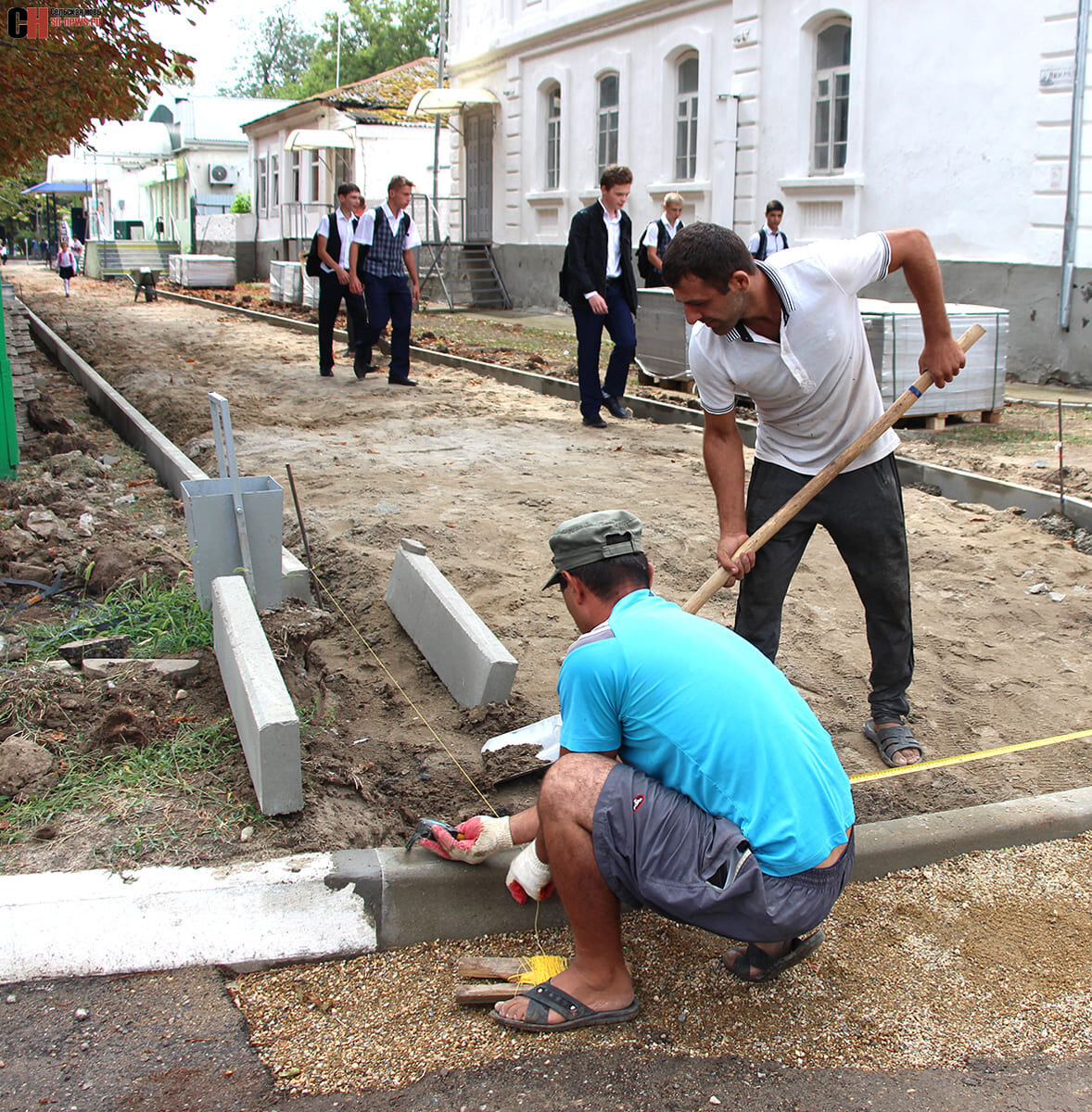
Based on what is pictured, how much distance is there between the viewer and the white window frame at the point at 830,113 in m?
15.9

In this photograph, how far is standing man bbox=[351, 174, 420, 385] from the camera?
37.0ft

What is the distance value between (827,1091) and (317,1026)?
1176 mm

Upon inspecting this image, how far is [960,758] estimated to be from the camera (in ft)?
13.0

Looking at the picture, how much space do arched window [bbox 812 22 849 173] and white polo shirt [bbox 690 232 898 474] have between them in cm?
1319

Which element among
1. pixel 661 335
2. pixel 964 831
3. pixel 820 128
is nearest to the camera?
pixel 964 831

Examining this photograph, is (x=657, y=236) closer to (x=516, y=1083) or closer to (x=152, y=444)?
(x=152, y=444)

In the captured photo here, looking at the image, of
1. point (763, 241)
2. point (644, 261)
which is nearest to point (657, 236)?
point (644, 261)

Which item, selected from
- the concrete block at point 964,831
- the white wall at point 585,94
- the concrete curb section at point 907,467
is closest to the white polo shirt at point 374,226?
the concrete curb section at point 907,467

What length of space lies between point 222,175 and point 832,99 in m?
36.9

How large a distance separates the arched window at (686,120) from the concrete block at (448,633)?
1563cm

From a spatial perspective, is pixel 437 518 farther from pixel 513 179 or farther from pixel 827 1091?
pixel 513 179

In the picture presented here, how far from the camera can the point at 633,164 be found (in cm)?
1997

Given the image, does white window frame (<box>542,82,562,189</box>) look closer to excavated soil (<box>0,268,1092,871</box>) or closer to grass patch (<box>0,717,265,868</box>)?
excavated soil (<box>0,268,1092,871</box>)

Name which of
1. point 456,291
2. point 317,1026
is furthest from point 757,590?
point 456,291
